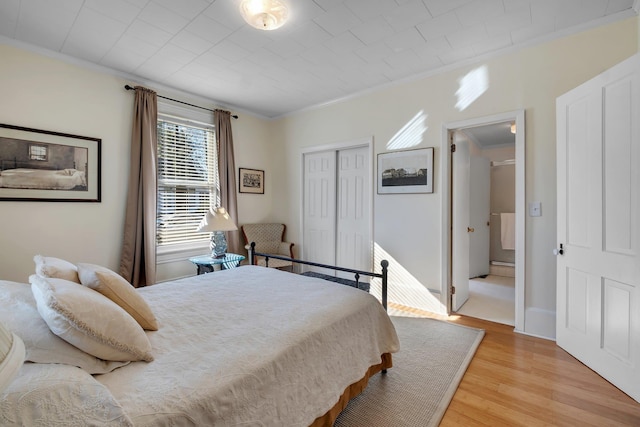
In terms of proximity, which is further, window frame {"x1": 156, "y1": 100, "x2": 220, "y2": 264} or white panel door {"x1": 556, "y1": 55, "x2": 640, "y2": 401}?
window frame {"x1": 156, "y1": 100, "x2": 220, "y2": 264}

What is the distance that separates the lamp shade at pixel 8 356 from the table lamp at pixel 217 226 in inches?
113

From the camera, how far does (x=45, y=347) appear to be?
959mm

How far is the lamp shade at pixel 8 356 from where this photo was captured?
43cm

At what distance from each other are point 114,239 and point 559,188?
176 inches

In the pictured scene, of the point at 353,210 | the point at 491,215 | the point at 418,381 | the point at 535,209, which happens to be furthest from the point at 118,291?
the point at 491,215

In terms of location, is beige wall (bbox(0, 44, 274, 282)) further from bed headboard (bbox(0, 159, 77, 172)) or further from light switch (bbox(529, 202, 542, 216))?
light switch (bbox(529, 202, 542, 216))

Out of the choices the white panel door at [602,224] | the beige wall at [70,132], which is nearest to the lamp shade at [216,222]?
the beige wall at [70,132]

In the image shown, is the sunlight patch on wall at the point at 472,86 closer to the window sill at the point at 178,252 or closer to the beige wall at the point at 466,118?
the beige wall at the point at 466,118

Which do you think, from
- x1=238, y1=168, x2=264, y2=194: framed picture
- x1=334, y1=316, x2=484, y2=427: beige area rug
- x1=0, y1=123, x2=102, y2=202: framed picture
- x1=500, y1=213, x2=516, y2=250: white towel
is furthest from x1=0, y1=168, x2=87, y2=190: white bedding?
x1=500, y1=213, x2=516, y2=250: white towel

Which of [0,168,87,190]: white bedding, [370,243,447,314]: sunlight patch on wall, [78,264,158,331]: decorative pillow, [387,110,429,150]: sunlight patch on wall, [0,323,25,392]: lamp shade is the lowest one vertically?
[370,243,447,314]: sunlight patch on wall

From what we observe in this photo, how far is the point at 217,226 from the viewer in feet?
A: 10.9

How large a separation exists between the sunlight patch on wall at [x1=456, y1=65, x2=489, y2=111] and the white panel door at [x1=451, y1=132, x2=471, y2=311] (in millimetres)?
363

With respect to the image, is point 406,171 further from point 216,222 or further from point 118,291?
point 118,291

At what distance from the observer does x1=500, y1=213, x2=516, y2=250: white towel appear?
513 cm
